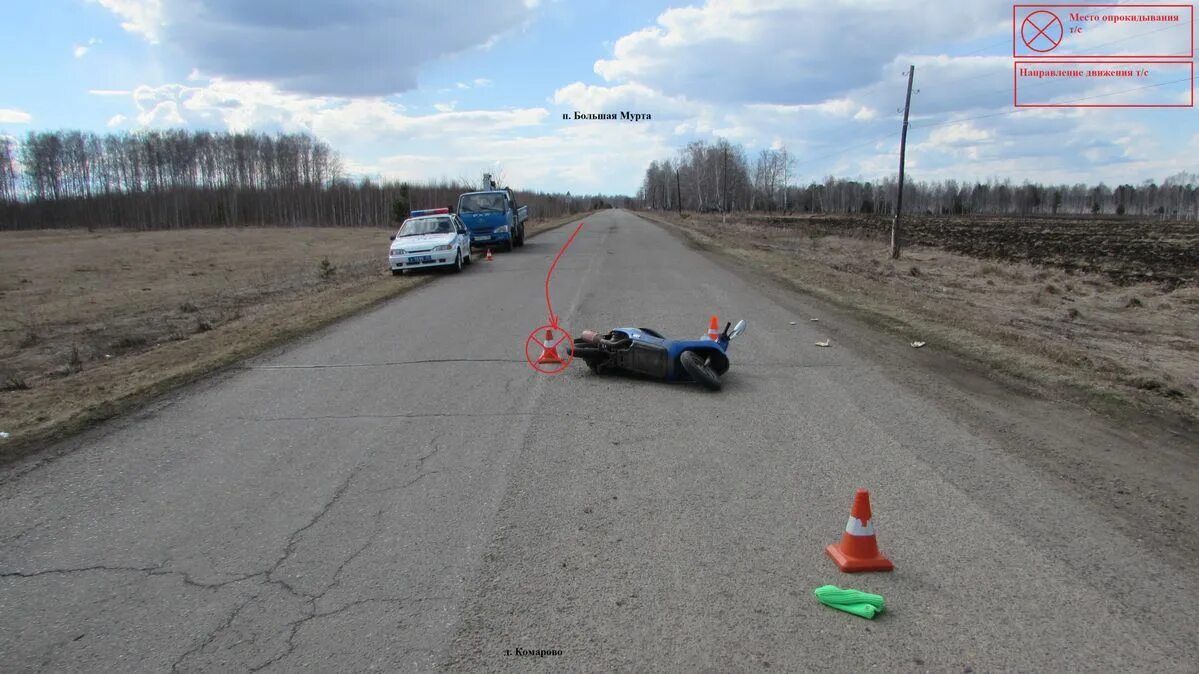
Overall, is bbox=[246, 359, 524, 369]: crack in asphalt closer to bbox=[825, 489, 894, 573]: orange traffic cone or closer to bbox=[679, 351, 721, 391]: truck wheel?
bbox=[679, 351, 721, 391]: truck wheel

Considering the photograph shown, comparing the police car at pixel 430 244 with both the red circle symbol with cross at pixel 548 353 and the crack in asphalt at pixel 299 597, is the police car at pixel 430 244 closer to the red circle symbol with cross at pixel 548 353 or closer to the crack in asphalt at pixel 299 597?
the red circle symbol with cross at pixel 548 353

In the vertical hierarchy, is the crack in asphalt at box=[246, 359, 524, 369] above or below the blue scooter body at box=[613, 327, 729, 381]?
below

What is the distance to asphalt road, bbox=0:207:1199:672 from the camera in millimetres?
3033

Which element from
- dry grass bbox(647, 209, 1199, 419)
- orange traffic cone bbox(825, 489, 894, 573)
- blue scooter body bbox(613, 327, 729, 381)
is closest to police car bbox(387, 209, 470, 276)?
dry grass bbox(647, 209, 1199, 419)

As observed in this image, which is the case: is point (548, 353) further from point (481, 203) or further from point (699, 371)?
point (481, 203)

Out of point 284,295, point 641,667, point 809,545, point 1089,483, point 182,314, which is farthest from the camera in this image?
point 284,295

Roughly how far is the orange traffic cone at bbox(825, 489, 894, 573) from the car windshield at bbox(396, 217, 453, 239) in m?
18.8

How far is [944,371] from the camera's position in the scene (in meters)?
8.09

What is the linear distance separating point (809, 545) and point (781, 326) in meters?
7.34

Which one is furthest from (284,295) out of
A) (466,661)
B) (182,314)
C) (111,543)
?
(466,661)

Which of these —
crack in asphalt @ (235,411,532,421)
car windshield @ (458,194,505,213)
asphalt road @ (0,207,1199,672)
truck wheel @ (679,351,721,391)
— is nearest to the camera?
asphalt road @ (0,207,1199,672)

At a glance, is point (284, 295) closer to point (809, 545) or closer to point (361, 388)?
point (361, 388)

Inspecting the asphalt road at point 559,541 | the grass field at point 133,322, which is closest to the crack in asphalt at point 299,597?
the asphalt road at point 559,541

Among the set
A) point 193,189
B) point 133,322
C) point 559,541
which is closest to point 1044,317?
point 559,541
